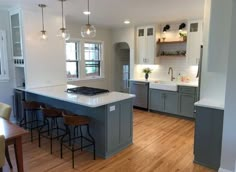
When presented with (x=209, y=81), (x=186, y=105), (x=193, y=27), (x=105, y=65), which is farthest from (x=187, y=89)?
(x=105, y=65)

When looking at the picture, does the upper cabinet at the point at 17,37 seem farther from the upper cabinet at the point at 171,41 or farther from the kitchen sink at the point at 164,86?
the upper cabinet at the point at 171,41

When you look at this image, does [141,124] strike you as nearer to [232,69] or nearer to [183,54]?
[183,54]

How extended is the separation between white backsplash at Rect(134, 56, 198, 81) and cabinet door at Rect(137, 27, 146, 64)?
341 millimetres

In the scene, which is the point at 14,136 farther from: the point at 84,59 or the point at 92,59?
the point at 92,59

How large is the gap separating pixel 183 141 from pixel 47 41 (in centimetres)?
→ 366

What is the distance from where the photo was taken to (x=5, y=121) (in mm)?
2625

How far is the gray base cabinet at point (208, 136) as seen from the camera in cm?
273

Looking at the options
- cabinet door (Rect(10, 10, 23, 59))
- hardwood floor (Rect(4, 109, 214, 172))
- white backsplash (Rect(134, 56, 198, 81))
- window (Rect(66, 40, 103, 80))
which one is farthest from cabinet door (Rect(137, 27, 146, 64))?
cabinet door (Rect(10, 10, 23, 59))

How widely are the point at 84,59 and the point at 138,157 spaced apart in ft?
12.9

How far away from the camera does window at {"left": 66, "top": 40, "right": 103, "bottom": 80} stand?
19.6ft

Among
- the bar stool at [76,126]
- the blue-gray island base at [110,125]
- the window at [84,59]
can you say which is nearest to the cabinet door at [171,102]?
the blue-gray island base at [110,125]

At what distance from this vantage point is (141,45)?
6.12 meters

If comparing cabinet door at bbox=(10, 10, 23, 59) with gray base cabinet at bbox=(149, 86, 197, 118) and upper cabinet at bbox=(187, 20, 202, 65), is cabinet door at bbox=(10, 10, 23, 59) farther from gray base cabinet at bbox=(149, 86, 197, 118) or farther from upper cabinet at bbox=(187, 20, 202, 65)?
upper cabinet at bbox=(187, 20, 202, 65)

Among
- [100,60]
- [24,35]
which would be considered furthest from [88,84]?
[24,35]
